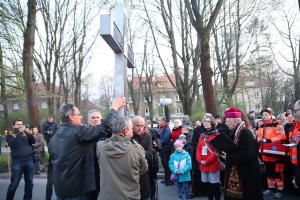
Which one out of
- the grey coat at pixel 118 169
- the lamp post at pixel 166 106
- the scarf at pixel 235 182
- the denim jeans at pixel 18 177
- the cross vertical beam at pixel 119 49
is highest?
the cross vertical beam at pixel 119 49

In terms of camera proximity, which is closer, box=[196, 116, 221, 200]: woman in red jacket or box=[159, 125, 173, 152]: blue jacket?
box=[196, 116, 221, 200]: woman in red jacket

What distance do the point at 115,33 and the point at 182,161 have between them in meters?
3.93

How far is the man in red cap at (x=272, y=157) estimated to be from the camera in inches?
277

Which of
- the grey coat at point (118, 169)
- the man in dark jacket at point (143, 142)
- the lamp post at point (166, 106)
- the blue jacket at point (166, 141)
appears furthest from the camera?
the lamp post at point (166, 106)

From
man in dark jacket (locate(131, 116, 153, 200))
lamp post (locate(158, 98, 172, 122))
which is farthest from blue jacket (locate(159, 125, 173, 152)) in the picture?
man in dark jacket (locate(131, 116, 153, 200))

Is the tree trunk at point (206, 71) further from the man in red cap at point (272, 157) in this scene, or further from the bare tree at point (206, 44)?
the man in red cap at point (272, 157)

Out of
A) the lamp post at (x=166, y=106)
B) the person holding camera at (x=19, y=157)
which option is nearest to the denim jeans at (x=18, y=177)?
the person holding camera at (x=19, y=157)

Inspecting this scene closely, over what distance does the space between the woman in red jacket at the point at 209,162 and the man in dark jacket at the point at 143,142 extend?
1.63 m

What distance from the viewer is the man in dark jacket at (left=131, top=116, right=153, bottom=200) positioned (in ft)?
14.1

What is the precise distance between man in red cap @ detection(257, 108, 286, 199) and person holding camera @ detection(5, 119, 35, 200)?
530cm

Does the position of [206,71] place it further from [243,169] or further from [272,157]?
[243,169]

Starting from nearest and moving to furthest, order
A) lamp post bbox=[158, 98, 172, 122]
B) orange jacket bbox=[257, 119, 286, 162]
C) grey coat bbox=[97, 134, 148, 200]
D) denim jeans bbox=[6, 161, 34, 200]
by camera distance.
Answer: grey coat bbox=[97, 134, 148, 200], denim jeans bbox=[6, 161, 34, 200], orange jacket bbox=[257, 119, 286, 162], lamp post bbox=[158, 98, 172, 122]

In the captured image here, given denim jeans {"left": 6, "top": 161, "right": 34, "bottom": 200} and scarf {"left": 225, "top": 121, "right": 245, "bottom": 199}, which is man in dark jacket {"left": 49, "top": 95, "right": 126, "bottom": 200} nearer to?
scarf {"left": 225, "top": 121, "right": 245, "bottom": 199}

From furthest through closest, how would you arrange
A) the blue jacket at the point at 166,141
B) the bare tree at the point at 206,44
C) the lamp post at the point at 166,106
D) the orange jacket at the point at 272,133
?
1. the lamp post at the point at 166,106
2. the bare tree at the point at 206,44
3. the blue jacket at the point at 166,141
4. the orange jacket at the point at 272,133
